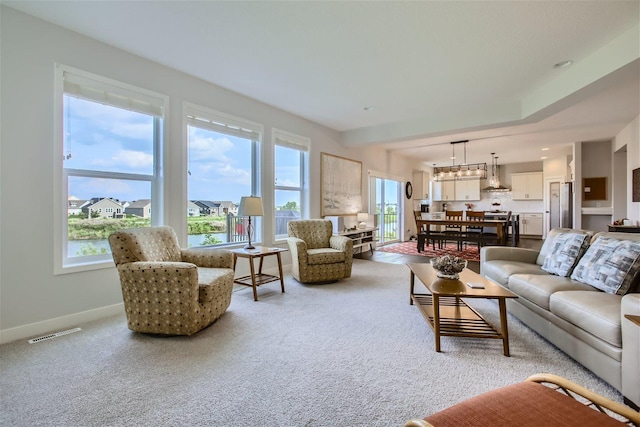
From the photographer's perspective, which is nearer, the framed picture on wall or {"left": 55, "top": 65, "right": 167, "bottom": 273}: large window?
{"left": 55, "top": 65, "right": 167, "bottom": 273}: large window

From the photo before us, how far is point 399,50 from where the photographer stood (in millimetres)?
2928

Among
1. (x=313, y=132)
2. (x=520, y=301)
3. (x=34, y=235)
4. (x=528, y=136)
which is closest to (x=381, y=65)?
(x=313, y=132)

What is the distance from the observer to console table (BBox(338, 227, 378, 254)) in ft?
19.3

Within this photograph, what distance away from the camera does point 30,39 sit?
2.44 m

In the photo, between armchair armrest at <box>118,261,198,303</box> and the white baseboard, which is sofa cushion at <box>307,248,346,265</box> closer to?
armchair armrest at <box>118,261,198,303</box>

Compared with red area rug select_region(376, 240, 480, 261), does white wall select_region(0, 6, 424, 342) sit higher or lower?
higher

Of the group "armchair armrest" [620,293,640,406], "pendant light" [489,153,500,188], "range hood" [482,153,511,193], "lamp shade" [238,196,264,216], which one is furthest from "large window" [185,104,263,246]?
"range hood" [482,153,511,193]

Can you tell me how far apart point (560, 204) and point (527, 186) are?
3.73 feet

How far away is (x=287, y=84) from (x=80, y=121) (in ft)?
7.44

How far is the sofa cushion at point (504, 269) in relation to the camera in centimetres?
284

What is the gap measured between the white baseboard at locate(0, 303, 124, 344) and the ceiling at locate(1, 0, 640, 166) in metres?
2.63

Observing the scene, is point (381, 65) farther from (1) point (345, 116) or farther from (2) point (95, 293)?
(2) point (95, 293)

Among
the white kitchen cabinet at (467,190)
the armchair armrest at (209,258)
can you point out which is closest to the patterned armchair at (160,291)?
the armchair armrest at (209,258)

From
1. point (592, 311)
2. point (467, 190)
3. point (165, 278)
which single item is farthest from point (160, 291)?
point (467, 190)
